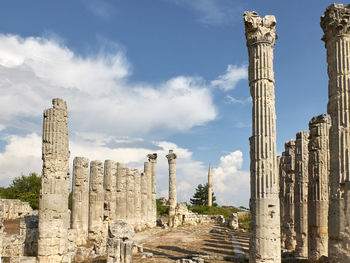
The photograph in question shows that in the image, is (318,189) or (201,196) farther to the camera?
(201,196)

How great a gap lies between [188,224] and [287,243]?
660 inches

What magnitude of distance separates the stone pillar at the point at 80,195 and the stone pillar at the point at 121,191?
5.67m

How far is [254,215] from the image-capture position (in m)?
12.7

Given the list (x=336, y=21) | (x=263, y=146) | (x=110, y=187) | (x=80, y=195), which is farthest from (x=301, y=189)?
(x=110, y=187)

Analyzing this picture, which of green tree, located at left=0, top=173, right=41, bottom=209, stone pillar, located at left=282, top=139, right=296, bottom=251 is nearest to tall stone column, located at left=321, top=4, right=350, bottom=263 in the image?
stone pillar, located at left=282, top=139, right=296, bottom=251

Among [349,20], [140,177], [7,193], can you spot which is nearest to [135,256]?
[349,20]

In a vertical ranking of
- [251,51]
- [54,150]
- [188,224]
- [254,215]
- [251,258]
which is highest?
[251,51]

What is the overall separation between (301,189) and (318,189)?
9.00 feet

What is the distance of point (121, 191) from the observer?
2722cm

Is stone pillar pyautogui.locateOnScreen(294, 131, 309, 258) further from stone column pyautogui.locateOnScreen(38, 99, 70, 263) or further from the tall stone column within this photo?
stone column pyautogui.locateOnScreen(38, 99, 70, 263)

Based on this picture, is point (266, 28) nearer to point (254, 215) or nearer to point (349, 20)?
point (349, 20)

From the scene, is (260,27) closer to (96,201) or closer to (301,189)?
(301,189)

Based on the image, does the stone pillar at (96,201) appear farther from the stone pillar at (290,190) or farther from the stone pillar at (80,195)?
the stone pillar at (290,190)

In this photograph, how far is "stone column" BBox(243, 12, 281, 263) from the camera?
40.3 ft
